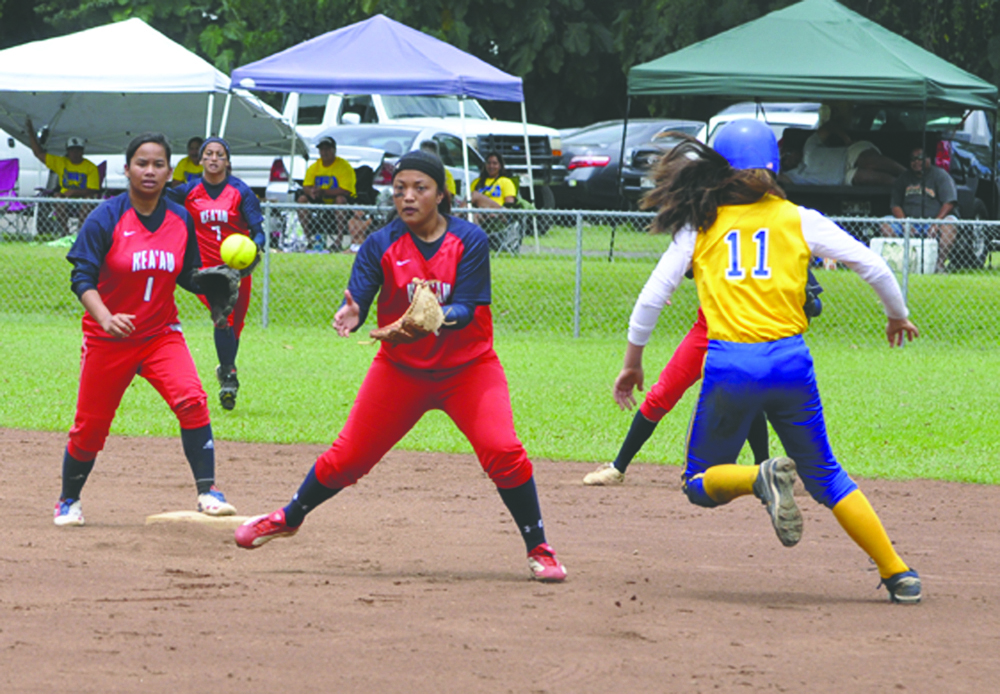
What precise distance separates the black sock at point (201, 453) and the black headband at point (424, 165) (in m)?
1.83

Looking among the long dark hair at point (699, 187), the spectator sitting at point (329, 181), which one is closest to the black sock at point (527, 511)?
the long dark hair at point (699, 187)

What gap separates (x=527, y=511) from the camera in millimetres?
5543

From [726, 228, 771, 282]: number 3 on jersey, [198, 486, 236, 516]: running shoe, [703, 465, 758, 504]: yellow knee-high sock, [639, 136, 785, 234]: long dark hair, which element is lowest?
[198, 486, 236, 516]: running shoe

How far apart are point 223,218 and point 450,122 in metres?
15.0

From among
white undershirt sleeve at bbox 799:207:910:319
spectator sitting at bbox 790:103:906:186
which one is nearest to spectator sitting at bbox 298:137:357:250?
spectator sitting at bbox 790:103:906:186

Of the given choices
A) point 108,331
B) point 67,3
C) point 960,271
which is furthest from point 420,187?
point 67,3

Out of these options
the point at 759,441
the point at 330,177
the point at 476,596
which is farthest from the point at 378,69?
the point at 476,596

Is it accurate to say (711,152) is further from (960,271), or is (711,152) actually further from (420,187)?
(960,271)

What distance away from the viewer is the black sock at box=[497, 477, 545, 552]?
551 cm

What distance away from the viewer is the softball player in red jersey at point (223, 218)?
33.0 feet

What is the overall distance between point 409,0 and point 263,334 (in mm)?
15407

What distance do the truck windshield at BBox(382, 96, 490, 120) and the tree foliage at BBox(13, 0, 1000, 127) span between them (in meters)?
3.26

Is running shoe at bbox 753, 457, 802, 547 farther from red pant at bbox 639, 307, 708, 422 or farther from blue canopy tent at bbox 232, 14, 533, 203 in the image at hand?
blue canopy tent at bbox 232, 14, 533, 203

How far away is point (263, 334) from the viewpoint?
15.1m
